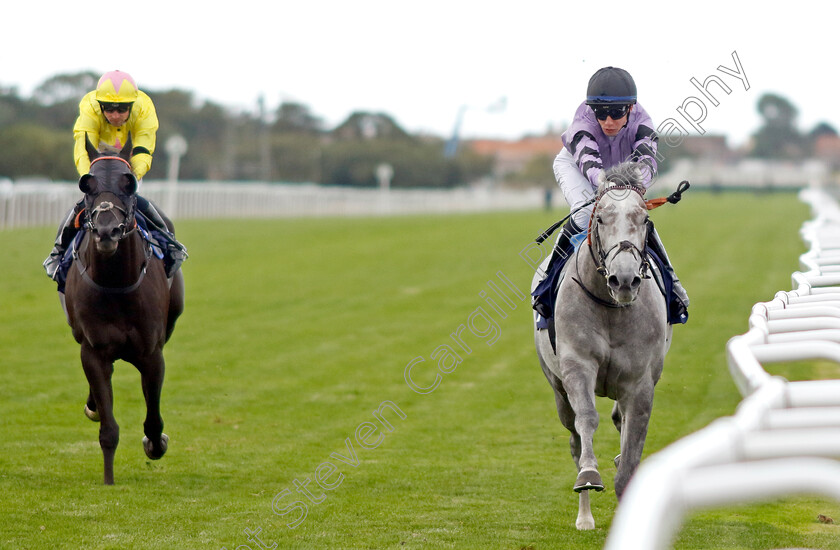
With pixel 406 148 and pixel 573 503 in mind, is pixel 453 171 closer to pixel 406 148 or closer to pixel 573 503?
pixel 406 148

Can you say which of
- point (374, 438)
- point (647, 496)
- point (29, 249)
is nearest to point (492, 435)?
point (374, 438)

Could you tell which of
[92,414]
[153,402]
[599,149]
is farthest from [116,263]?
[599,149]

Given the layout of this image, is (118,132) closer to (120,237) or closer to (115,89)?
(115,89)

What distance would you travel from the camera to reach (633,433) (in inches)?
206

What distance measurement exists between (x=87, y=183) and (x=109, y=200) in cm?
17

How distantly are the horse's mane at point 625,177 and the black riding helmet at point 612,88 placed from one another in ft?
2.17

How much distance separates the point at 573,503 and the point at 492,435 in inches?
87.3

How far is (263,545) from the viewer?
5352 millimetres

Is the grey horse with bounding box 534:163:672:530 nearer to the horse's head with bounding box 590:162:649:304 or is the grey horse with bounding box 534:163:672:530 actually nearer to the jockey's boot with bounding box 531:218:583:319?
the horse's head with bounding box 590:162:649:304

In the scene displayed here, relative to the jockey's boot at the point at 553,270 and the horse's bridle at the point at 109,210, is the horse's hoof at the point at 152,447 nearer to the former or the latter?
the horse's bridle at the point at 109,210

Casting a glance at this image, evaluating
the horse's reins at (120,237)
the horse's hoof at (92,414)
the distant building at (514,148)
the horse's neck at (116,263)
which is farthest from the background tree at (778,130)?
the horse's neck at (116,263)

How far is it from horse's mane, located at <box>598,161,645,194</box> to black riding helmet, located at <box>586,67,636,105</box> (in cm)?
66

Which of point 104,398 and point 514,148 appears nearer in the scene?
point 104,398

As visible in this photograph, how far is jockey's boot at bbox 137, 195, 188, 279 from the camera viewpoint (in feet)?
23.2
